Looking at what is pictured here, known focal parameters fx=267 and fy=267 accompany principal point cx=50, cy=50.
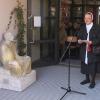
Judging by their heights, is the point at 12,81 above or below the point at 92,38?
below

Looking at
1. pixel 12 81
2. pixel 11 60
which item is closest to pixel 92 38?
pixel 11 60

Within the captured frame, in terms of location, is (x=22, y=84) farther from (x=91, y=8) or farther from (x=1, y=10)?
(x=91, y=8)

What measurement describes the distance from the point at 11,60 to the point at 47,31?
80.2 inches

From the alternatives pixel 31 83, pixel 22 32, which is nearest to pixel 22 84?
pixel 31 83

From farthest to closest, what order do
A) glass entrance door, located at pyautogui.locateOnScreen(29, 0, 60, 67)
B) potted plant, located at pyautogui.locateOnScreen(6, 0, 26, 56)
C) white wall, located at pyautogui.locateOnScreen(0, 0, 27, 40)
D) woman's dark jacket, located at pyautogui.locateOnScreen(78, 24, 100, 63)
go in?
glass entrance door, located at pyautogui.locateOnScreen(29, 0, 60, 67), potted plant, located at pyautogui.locateOnScreen(6, 0, 26, 56), white wall, located at pyautogui.locateOnScreen(0, 0, 27, 40), woman's dark jacket, located at pyautogui.locateOnScreen(78, 24, 100, 63)

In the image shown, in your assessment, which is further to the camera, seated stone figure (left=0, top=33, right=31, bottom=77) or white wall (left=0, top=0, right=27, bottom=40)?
white wall (left=0, top=0, right=27, bottom=40)

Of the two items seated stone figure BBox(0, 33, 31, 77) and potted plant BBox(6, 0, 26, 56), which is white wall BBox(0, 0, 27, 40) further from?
seated stone figure BBox(0, 33, 31, 77)

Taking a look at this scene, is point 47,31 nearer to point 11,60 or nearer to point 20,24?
point 20,24

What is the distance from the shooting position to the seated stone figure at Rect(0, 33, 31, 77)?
464 centimetres

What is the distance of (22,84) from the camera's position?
4672mm

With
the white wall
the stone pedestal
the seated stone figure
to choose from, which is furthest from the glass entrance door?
the stone pedestal

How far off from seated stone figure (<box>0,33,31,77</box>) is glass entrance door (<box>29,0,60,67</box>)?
1461mm

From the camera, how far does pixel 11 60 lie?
4.76 m

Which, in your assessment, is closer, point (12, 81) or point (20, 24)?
point (12, 81)
